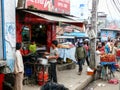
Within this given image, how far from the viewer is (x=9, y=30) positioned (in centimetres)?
973

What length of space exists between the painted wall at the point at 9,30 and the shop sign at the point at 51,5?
4.18 m

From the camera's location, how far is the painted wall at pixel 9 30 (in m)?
9.47

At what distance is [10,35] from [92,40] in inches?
324

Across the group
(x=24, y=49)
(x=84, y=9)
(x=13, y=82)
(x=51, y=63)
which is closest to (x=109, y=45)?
(x=24, y=49)

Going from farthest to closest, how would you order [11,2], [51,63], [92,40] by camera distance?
[92,40], [51,63], [11,2]

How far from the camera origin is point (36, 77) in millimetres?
11820

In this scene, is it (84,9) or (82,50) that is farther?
(84,9)

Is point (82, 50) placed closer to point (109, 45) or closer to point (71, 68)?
point (71, 68)

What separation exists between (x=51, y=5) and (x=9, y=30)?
7.59m

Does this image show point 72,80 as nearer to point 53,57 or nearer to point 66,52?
point 53,57

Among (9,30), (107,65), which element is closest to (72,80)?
(107,65)

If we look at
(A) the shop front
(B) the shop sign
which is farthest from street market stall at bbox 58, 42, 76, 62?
(B) the shop sign

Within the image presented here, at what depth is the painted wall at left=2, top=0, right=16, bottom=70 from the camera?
31.1ft

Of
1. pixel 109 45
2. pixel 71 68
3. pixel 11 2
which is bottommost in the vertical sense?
pixel 71 68
